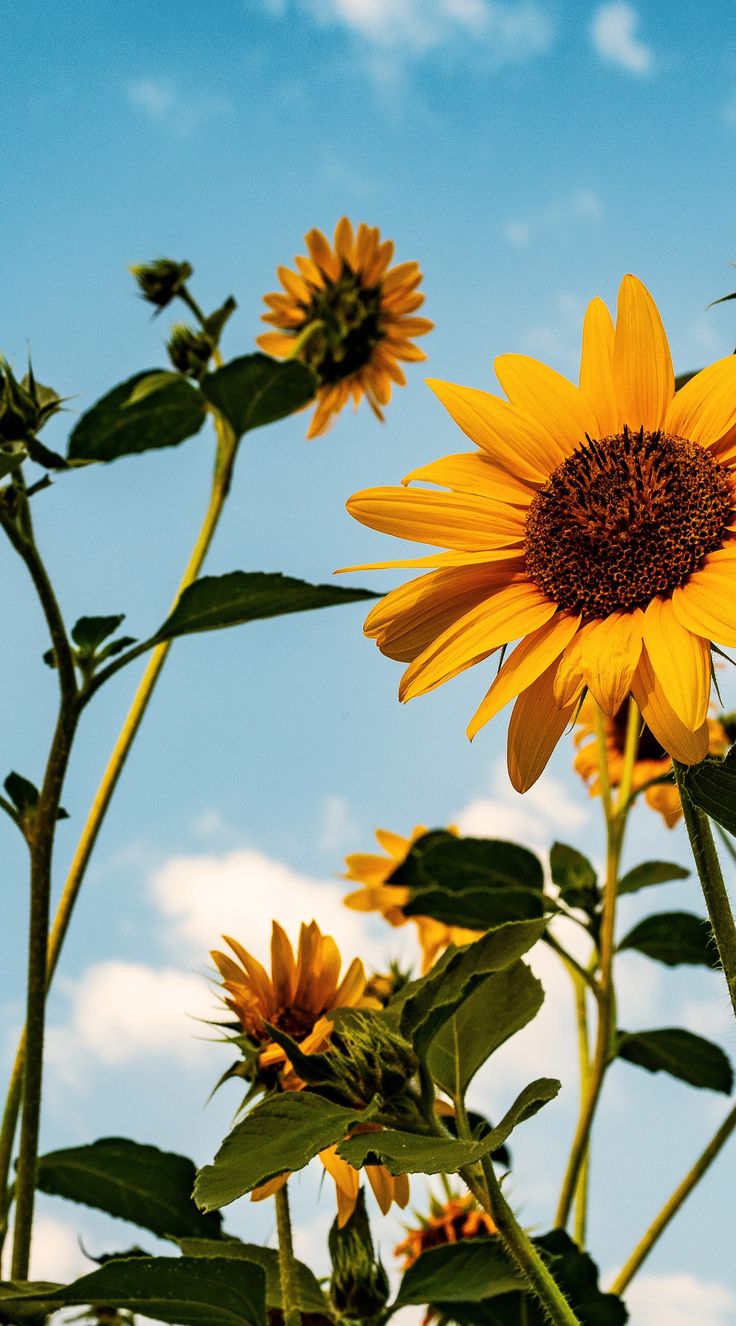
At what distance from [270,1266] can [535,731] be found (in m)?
0.49

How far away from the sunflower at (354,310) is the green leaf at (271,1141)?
5.82 ft

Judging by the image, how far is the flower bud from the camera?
6.73ft

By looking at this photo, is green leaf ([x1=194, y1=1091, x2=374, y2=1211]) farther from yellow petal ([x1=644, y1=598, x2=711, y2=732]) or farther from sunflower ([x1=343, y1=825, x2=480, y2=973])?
sunflower ([x1=343, y1=825, x2=480, y2=973])

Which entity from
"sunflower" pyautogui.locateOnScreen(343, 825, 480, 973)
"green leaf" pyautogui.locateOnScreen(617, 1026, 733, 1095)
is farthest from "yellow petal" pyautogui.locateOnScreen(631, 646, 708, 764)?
"sunflower" pyautogui.locateOnScreen(343, 825, 480, 973)

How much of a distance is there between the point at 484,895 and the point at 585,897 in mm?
226

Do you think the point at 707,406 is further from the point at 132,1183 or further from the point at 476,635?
the point at 132,1183

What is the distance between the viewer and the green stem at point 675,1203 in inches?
51.6

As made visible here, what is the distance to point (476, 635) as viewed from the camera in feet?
2.88

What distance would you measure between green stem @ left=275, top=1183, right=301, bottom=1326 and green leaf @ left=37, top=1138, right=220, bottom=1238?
18 cm

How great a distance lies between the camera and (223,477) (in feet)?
5.46

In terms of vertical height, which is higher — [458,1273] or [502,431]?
[502,431]

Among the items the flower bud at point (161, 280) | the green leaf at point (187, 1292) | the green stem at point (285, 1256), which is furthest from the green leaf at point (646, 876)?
the flower bud at point (161, 280)

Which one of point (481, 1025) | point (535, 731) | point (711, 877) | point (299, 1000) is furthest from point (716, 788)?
point (299, 1000)

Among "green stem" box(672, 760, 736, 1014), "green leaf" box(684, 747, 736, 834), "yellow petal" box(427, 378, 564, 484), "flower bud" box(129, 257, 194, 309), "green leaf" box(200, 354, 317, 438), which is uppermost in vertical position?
"flower bud" box(129, 257, 194, 309)
